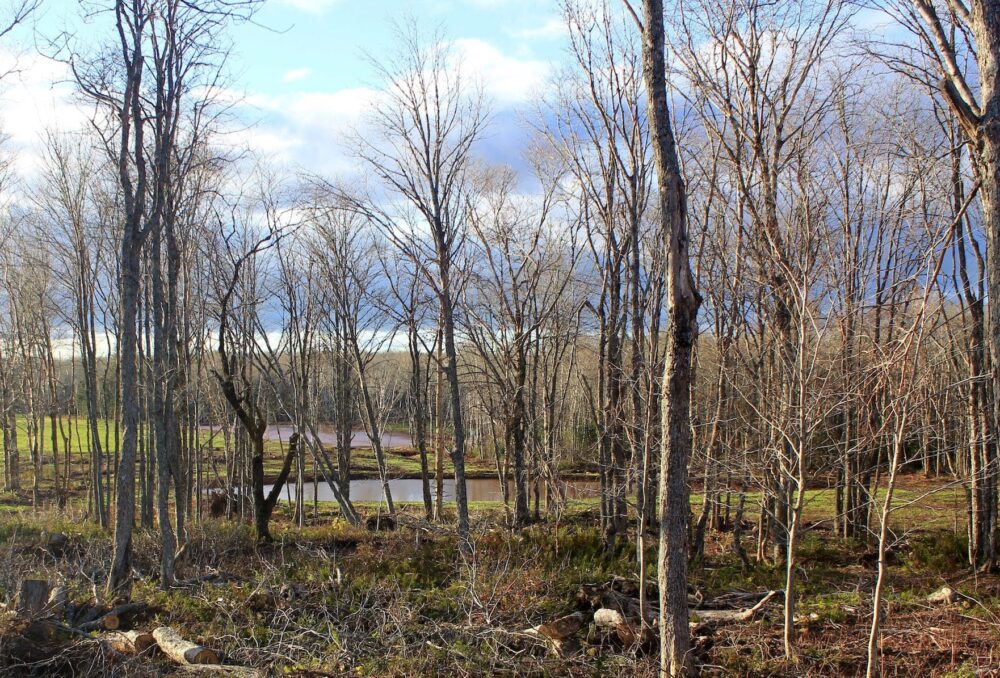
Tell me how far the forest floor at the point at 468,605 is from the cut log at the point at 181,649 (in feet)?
0.48

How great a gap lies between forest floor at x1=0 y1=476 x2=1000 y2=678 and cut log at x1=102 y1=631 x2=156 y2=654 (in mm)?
176

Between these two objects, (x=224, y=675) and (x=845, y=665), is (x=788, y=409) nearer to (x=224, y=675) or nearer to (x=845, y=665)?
(x=845, y=665)

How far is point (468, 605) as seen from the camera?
6.95 m

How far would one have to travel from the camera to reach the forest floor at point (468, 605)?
18.7 feet

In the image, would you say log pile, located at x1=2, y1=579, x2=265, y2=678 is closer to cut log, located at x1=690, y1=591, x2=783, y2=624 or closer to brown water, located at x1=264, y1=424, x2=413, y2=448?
cut log, located at x1=690, y1=591, x2=783, y2=624

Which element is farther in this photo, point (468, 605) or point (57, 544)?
point (57, 544)

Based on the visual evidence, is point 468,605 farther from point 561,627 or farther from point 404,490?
point 404,490

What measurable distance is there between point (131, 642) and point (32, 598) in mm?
1234

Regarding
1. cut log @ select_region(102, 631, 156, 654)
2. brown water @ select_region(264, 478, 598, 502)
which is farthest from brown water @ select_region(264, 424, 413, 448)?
cut log @ select_region(102, 631, 156, 654)

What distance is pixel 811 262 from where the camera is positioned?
6406 mm

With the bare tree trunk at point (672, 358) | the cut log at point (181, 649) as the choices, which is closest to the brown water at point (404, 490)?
the cut log at point (181, 649)

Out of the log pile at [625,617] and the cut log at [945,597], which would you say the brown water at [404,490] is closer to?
the log pile at [625,617]

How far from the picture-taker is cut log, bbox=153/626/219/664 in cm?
583

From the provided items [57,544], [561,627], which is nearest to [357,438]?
[57,544]
